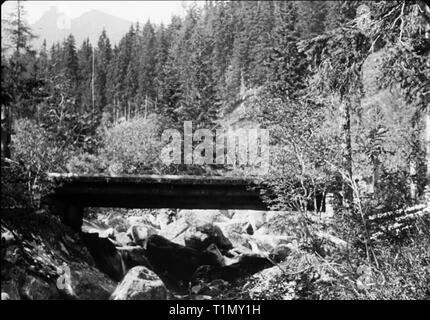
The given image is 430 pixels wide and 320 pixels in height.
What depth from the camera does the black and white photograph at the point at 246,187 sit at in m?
9.12

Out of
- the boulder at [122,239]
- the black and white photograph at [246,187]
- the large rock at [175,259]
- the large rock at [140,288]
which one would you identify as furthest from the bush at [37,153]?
the large rock at [175,259]

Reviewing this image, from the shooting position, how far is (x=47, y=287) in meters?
13.9

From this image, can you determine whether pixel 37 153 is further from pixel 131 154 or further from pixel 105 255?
pixel 131 154

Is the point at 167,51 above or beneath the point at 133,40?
beneath

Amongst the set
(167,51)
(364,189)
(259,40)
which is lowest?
(364,189)

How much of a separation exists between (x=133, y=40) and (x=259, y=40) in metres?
27.0

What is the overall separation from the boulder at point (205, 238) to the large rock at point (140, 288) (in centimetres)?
800

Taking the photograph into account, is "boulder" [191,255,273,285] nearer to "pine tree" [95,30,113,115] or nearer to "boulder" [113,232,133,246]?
"boulder" [113,232,133,246]

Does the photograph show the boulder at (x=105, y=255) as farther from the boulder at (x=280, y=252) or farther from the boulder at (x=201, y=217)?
the boulder at (x=280, y=252)

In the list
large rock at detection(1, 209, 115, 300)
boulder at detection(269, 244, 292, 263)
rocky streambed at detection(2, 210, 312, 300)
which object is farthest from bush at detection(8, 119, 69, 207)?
boulder at detection(269, 244, 292, 263)

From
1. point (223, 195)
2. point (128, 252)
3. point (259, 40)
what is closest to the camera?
point (223, 195)

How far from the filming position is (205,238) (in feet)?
78.8
